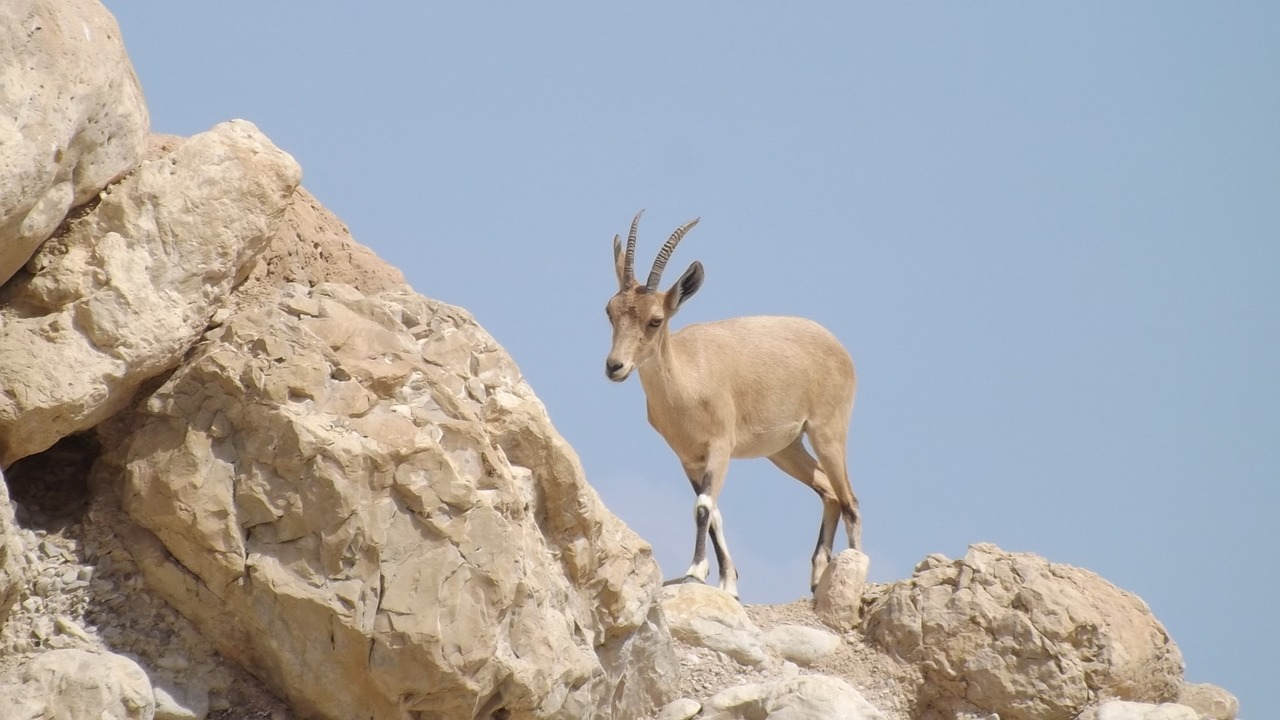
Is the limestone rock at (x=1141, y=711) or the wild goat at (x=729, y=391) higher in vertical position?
the wild goat at (x=729, y=391)

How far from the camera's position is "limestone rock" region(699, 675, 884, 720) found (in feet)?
25.8

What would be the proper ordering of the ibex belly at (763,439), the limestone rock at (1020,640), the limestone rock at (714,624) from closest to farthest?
the limestone rock at (714,624) → the limestone rock at (1020,640) → the ibex belly at (763,439)

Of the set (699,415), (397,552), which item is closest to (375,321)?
(397,552)

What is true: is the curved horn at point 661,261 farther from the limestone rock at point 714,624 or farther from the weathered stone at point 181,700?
the weathered stone at point 181,700

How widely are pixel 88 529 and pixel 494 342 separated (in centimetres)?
224

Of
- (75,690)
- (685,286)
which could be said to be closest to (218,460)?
(75,690)

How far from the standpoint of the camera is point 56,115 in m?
5.70

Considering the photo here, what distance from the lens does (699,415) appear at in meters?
11.7

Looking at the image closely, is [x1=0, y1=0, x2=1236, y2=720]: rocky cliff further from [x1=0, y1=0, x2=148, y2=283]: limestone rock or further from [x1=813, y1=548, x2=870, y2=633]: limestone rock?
[x1=813, y1=548, x2=870, y2=633]: limestone rock

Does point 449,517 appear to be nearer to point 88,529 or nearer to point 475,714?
point 475,714

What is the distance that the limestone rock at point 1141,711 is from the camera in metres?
8.93

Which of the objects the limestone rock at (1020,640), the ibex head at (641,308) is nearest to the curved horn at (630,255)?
the ibex head at (641,308)

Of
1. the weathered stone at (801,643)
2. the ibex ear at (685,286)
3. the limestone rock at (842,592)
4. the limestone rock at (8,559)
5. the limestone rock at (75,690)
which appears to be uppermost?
the ibex ear at (685,286)

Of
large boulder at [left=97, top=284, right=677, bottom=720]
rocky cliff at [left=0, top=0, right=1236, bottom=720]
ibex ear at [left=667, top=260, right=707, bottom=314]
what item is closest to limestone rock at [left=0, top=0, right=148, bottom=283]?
rocky cliff at [left=0, top=0, right=1236, bottom=720]
